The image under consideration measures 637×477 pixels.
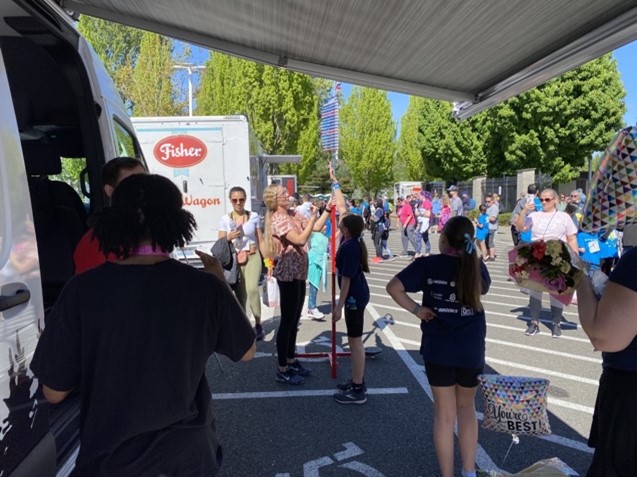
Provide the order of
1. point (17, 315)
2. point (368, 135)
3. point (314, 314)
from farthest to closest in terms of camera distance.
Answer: point (368, 135) → point (314, 314) → point (17, 315)

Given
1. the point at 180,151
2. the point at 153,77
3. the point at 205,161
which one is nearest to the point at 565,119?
the point at 153,77

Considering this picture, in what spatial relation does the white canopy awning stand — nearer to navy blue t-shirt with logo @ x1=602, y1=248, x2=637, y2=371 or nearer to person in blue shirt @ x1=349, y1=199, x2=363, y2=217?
navy blue t-shirt with logo @ x1=602, y1=248, x2=637, y2=371

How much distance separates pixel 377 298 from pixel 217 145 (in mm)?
4284

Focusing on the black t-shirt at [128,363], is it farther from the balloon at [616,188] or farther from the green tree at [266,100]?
the green tree at [266,100]

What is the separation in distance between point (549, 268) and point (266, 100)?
27.2 meters

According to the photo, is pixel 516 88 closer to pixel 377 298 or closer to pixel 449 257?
pixel 449 257

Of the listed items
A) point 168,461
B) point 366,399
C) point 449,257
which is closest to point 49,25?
point 168,461

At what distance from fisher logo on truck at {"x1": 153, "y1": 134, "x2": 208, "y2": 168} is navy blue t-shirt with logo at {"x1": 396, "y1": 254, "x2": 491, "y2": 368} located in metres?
7.44

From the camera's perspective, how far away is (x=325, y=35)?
10.5 feet

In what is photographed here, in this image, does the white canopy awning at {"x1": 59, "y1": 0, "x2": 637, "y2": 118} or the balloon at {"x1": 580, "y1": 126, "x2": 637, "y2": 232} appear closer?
the balloon at {"x1": 580, "y1": 126, "x2": 637, "y2": 232}

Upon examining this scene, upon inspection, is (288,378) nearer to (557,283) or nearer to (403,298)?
(403,298)

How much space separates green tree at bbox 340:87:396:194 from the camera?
43656mm

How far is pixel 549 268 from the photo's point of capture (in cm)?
203

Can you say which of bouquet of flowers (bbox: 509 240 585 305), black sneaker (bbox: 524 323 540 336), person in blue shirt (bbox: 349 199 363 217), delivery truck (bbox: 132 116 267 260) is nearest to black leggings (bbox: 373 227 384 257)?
person in blue shirt (bbox: 349 199 363 217)
